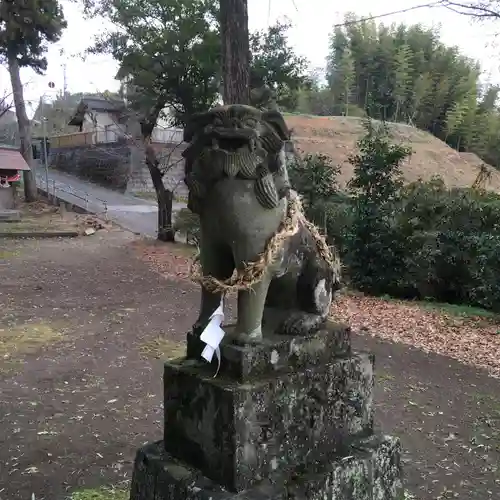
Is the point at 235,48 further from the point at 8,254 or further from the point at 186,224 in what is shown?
the point at 8,254

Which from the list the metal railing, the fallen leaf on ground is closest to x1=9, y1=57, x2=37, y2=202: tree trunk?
the metal railing

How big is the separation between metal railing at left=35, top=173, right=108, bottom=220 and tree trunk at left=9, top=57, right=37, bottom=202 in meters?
0.89

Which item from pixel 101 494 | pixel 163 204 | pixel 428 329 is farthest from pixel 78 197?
pixel 101 494

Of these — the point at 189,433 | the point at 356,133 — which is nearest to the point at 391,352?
the point at 189,433

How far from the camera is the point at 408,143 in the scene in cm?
2675

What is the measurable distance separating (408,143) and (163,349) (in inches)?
944

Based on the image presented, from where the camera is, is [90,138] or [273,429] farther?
[90,138]

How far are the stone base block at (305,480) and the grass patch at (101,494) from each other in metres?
0.81

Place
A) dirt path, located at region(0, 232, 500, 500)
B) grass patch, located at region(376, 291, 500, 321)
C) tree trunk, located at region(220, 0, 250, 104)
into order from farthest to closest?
1. grass patch, located at region(376, 291, 500, 321)
2. tree trunk, located at region(220, 0, 250, 104)
3. dirt path, located at region(0, 232, 500, 500)

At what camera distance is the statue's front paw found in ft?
6.40

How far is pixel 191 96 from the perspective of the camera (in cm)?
1177

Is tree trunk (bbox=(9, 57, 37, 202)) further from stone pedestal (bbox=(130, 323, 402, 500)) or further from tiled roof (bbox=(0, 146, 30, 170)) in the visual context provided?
stone pedestal (bbox=(130, 323, 402, 500))

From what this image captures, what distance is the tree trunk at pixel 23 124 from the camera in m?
19.4

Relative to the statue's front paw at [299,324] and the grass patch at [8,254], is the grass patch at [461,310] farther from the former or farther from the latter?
the grass patch at [8,254]
